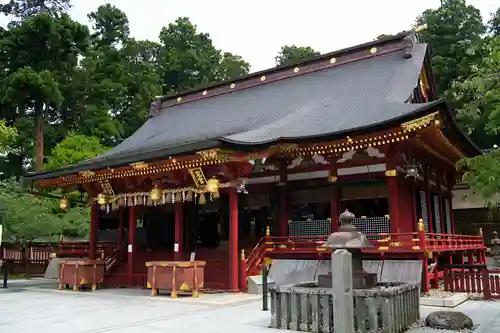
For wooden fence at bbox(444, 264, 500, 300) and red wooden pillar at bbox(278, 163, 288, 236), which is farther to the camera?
red wooden pillar at bbox(278, 163, 288, 236)

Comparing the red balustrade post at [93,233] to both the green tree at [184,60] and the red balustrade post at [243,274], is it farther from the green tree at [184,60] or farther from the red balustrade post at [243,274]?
the green tree at [184,60]

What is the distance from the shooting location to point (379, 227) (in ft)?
43.3

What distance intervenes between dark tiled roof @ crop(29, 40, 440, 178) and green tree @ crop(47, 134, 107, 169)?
22.5 feet

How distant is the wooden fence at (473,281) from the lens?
440 inches

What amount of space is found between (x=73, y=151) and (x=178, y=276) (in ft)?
62.5

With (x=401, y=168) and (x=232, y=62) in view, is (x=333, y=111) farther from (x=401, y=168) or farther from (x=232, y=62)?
(x=232, y=62)

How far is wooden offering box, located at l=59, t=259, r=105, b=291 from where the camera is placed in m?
Result: 14.3

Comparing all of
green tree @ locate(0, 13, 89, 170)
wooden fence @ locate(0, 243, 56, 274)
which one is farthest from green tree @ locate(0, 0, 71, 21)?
wooden fence @ locate(0, 243, 56, 274)

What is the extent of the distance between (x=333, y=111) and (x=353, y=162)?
2204 mm

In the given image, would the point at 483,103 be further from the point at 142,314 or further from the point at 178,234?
the point at 178,234

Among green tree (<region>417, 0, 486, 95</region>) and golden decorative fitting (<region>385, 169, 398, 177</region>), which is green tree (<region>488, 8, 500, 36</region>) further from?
golden decorative fitting (<region>385, 169, 398, 177</region>)

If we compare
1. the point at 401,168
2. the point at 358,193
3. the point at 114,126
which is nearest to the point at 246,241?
the point at 358,193

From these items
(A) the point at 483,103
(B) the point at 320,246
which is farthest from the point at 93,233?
(A) the point at 483,103

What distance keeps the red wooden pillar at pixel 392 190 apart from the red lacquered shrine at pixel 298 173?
0.04 meters
